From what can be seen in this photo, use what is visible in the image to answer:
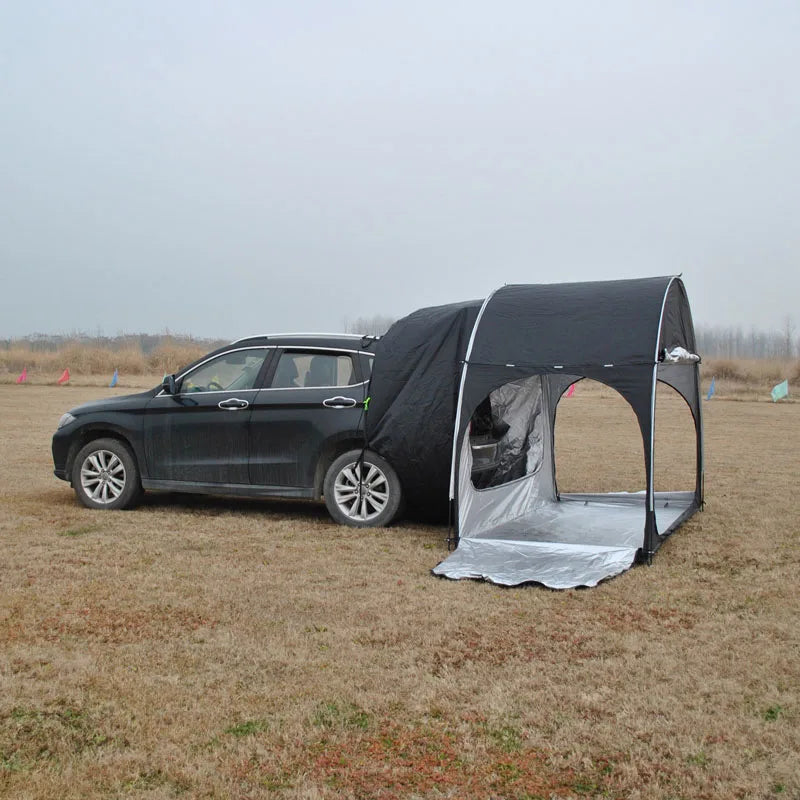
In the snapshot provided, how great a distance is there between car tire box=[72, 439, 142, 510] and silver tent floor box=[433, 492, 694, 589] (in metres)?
3.53

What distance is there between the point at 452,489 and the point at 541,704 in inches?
145

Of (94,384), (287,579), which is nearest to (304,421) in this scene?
(287,579)

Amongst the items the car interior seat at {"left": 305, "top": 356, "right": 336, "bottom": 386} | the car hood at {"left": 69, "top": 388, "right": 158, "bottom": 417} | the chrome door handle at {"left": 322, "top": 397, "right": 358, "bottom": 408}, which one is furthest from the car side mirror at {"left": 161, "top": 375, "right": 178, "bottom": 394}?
the chrome door handle at {"left": 322, "top": 397, "right": 358, "bottom": 408}

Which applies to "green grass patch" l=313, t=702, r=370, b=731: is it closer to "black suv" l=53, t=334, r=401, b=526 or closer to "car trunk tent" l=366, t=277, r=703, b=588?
"car trunk tent" l=366, t=277, r=703, b=588

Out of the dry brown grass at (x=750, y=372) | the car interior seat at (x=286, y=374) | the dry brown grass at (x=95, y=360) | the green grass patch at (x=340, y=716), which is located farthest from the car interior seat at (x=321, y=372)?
the dry brown grass at (x=95, y=360)

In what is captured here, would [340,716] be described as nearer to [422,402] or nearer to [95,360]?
[422,402]

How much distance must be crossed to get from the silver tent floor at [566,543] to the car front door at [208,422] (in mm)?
2483

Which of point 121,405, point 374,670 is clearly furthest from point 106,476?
point 374,670

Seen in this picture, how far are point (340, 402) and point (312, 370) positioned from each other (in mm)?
523

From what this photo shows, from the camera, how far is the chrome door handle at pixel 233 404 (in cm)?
892

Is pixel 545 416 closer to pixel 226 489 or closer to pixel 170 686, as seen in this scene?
pixel 226 489

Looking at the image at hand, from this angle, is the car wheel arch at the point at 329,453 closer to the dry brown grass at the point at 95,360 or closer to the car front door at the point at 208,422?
the car front door at the point at 208,422

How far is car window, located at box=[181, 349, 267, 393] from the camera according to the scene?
9.12m

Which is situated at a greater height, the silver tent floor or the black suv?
the black suv
